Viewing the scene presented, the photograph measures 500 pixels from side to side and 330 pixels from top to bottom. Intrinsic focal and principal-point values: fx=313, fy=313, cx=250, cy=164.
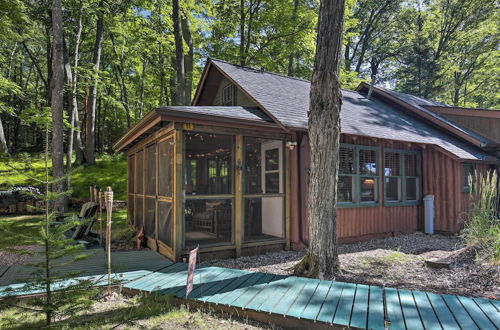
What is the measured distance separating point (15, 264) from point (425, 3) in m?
27.6

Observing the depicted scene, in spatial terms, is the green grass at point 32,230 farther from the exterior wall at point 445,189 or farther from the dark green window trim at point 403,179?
the exterior wall at point 445,189

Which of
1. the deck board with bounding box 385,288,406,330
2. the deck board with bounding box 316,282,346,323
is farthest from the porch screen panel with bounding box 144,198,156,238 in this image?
the deck board with bounding box 385,288,406,330

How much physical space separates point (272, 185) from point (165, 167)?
222 centimetres

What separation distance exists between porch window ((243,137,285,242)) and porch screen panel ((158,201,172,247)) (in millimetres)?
1398

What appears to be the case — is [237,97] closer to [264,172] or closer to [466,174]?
[264,172]

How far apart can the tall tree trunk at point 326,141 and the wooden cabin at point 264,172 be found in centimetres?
138

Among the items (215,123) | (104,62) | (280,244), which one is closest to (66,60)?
(104,62)

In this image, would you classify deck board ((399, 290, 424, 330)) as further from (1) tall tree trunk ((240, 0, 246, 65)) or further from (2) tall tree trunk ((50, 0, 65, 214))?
(1) tall tree trunk ((240, 0, 246, 65))

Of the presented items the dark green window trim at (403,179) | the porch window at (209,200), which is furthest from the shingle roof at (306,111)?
the porch window at (209,200)

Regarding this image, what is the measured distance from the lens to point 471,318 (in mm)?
2984

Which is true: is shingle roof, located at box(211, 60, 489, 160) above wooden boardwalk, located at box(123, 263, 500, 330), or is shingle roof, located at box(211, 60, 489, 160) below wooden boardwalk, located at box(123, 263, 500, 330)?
above

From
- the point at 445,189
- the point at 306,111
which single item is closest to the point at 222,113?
the point at 306,111

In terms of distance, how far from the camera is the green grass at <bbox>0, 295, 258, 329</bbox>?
3.08 metres

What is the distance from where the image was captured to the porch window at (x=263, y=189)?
19.6 ft
